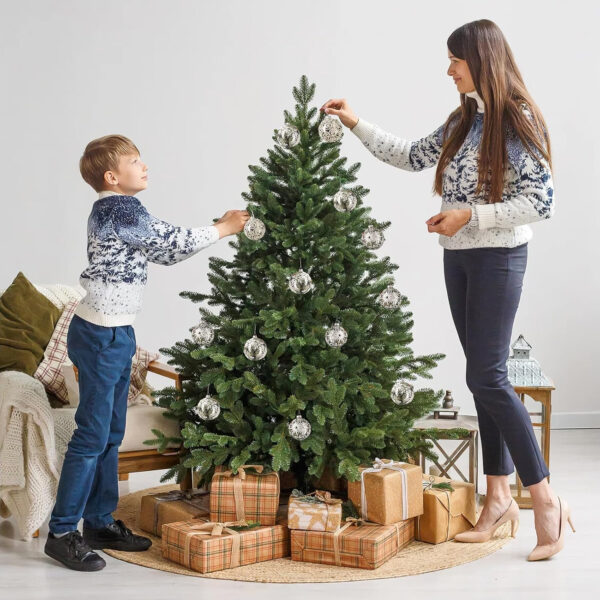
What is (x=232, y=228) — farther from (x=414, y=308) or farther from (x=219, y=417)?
(x=414, y=308)

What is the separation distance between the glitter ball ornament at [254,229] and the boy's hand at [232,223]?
0.10 ft

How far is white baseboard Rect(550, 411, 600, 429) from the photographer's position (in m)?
5.40

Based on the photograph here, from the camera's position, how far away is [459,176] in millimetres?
3064

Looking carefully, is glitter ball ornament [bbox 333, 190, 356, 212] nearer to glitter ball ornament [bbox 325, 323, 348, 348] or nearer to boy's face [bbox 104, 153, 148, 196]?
glitter ball ornament [bbox 325, 323, 348, 348]

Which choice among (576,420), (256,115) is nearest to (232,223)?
(256,115)

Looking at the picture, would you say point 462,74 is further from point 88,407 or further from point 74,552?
point 74,552

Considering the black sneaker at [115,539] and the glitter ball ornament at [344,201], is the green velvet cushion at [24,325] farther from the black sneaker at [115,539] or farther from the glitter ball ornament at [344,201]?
the glitter ball ornament at [344,201]

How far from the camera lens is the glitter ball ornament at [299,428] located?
3.02 metres

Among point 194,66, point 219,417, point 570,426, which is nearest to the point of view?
point 219,417

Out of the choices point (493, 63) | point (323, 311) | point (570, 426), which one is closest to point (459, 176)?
point (493, 63)

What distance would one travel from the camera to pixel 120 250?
2979 millimetres

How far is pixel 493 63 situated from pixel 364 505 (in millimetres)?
1418

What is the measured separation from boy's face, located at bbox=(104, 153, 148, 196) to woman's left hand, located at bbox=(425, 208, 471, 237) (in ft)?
2.97

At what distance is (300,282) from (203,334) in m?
0.36
